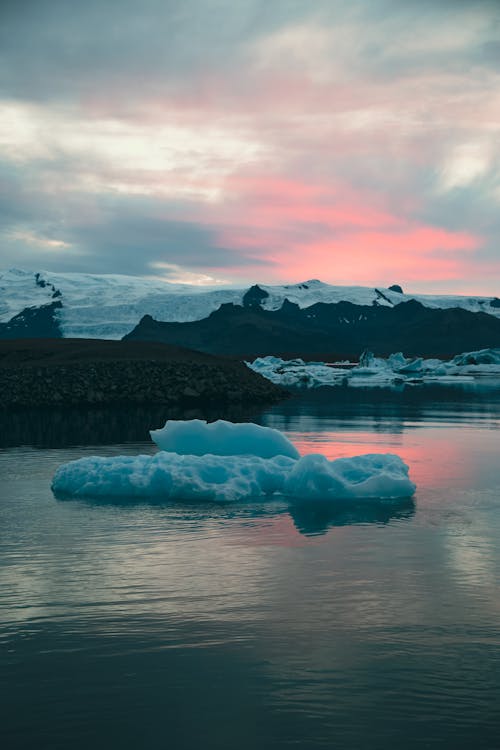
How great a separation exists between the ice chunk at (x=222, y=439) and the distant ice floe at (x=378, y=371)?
59.2m

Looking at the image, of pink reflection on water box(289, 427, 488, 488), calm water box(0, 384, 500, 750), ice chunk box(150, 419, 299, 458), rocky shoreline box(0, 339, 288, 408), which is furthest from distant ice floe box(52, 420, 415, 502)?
rocky shoreline box(0, 339, 288, 408)

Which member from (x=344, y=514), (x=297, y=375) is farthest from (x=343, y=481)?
(x=297, y=375)

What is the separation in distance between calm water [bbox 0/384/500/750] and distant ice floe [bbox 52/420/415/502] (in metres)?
0.85

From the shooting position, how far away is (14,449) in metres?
28.6

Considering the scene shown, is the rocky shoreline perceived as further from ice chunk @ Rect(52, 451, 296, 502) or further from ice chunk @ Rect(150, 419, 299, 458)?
ice chunk @ Rect(52, 451, 296, 502)

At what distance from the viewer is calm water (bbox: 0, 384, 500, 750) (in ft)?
23.0

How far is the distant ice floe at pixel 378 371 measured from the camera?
86.6 meters

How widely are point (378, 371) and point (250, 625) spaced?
8578 centimetres

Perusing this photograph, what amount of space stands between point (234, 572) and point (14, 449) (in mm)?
18705

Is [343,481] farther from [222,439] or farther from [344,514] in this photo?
[222,439]

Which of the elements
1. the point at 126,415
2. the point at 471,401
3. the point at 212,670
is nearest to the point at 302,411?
the point at 126,415

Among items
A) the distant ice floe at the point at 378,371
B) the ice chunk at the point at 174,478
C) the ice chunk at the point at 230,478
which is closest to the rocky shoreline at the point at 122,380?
the distant ice floe at the point at 378,371

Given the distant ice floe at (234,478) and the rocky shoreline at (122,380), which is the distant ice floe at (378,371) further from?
the distant ice floe at (234,478)

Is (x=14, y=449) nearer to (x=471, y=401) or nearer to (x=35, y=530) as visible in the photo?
(x=35, y=530)
